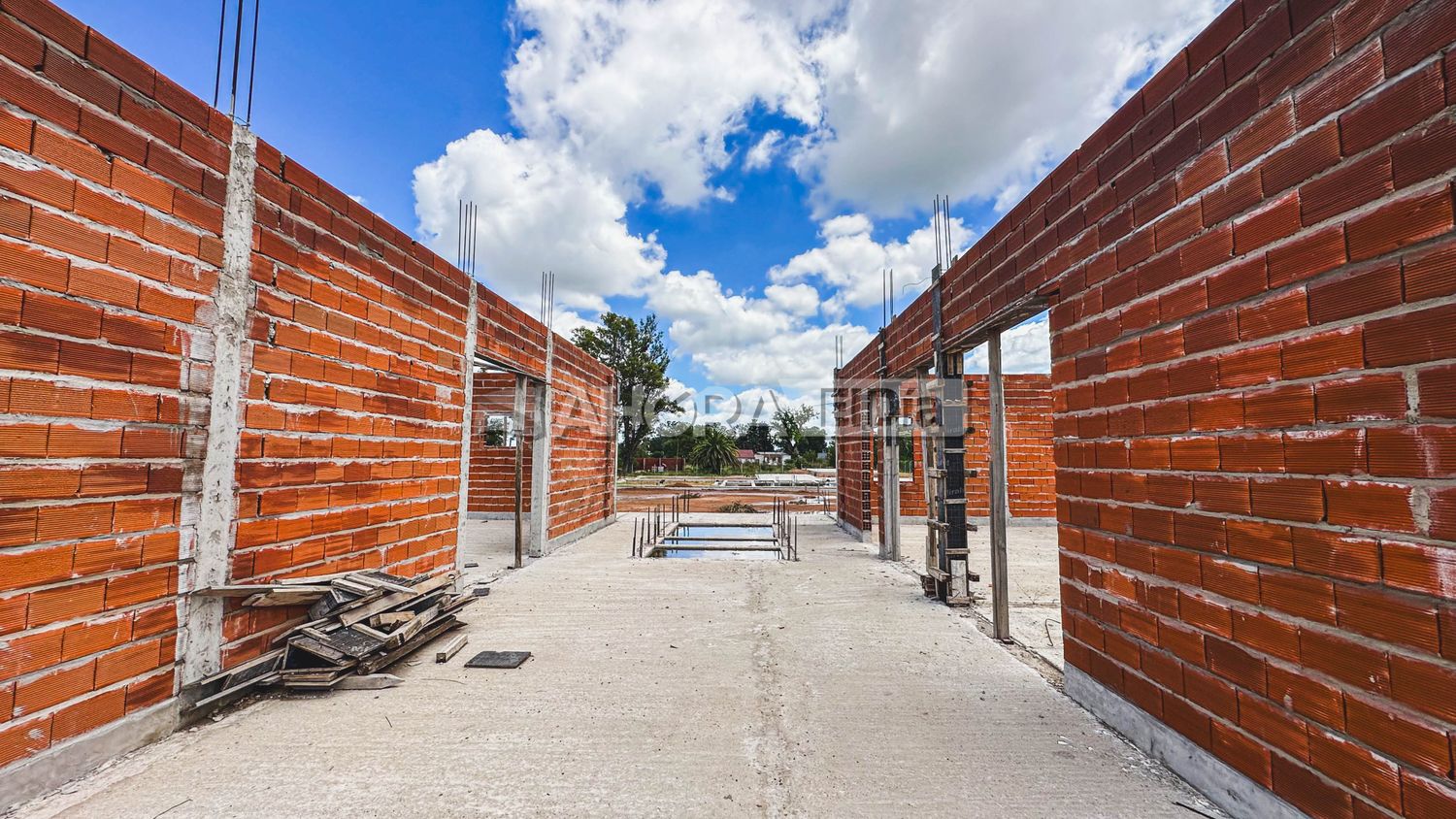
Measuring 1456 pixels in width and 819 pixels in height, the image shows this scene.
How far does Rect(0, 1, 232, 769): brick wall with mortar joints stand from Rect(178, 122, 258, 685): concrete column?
70mm

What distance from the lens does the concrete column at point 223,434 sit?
2752mm

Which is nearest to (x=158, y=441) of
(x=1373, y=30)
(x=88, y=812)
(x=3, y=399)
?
(x=3, y=399)

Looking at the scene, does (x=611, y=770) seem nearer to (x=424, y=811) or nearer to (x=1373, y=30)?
(x=424, y=811)

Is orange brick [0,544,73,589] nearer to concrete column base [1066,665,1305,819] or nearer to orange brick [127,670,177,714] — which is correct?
orange brick [127,670,177,714]

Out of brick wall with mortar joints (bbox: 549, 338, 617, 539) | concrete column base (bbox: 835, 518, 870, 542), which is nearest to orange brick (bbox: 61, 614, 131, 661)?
brick wall with mortar joints (bbox: 549, 338, 617, 539)

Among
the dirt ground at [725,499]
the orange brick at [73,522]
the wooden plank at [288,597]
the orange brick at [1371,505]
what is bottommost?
the dirt ground at [725,499]

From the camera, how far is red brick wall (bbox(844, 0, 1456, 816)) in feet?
5.02

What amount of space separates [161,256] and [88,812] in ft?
7.51

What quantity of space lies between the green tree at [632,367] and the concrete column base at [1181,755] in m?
33.2

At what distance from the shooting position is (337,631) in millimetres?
3367

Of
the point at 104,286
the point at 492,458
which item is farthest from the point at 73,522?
the point at 492,458

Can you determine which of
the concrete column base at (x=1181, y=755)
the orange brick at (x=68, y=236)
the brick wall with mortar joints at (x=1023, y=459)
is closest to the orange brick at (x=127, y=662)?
the orange brick at (x=68, y=236)

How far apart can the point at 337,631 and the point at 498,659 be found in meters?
0.95

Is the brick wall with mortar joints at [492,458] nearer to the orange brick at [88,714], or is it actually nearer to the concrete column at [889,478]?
the concrete column at [889,478]
